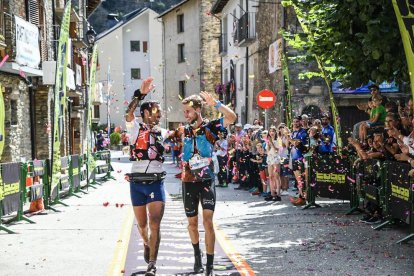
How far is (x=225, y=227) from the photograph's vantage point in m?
11.8

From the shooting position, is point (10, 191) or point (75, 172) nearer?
point (10, 191)

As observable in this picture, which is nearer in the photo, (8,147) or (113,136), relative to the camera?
(8,147)

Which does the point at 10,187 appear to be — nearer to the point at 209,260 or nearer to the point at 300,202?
the point at 209,260

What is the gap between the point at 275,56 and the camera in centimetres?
2706

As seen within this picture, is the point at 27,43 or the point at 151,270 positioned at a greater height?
the point at 27,43

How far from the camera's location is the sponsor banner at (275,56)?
26.0 meters

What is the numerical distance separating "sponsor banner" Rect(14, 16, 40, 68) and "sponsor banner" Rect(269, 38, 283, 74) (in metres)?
9.25

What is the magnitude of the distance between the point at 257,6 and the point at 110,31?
39.6m

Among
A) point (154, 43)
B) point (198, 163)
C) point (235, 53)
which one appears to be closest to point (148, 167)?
point (198, 163)

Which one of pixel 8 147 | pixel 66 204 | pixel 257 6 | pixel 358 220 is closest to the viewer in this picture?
pixel 358 220

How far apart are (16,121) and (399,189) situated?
14323mm

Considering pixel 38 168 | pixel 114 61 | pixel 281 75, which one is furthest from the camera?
pixel 114 61

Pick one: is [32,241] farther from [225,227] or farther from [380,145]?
[380,145]

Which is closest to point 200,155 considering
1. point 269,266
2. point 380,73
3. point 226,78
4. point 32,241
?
point 269,266
